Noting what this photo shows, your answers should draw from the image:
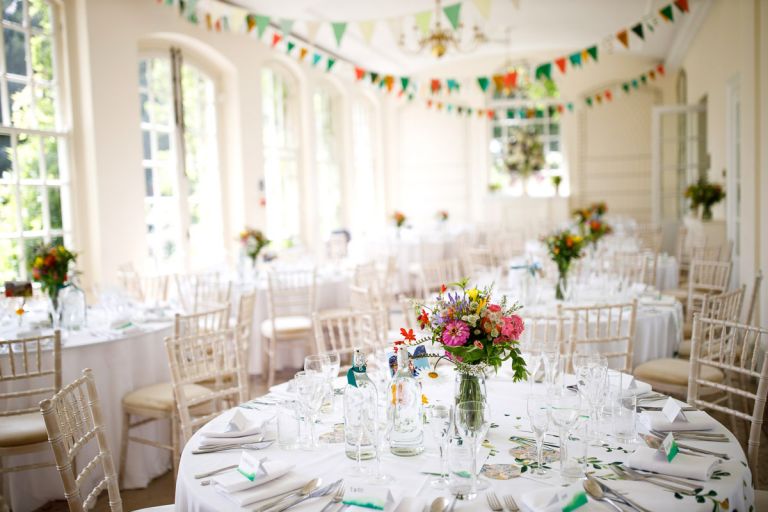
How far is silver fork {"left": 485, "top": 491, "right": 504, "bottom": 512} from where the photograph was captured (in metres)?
1.74

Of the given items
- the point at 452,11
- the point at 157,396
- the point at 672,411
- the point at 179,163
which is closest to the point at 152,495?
the point at 157,396

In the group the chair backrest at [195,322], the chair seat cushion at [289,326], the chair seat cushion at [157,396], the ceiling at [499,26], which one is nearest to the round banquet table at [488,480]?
the chair backrest at [195,322]

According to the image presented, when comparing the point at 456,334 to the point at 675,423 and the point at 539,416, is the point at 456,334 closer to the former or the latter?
the point at 539,416

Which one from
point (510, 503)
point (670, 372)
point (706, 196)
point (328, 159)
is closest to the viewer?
point (510, 503)

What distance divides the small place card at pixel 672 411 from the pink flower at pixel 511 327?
63 centimetres

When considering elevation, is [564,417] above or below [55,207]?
below

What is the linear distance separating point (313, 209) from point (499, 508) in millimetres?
8910

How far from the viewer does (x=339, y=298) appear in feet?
21.7

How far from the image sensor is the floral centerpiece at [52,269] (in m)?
4.25

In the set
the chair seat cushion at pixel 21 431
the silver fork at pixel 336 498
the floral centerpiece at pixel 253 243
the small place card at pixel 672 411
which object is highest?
the floral centerpiece at pixel 253 243

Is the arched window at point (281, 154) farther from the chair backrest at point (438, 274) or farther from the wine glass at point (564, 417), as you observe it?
the wine glass at point (564, 417)

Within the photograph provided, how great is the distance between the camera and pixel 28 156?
566cm

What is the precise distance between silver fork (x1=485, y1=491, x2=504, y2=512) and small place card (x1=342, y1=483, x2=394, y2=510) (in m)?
0.27

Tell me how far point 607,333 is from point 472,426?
2.30m
